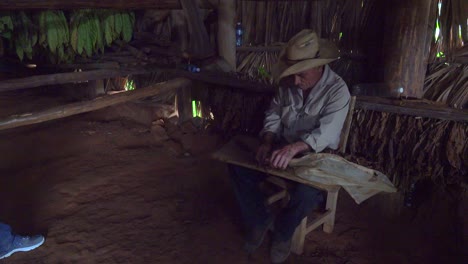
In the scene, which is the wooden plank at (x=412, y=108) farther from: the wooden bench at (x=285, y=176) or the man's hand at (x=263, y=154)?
the man's hand at (x=263, y=154)

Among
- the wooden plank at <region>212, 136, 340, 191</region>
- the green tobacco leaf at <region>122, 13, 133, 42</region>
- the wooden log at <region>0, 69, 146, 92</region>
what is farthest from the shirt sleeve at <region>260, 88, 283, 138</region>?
the green tobacco leaf at <region>122, 13, 133, 42</region>

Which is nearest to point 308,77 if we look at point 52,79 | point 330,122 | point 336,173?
point 330,122

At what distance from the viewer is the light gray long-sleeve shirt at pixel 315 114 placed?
2.42 meters

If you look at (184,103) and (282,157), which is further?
(184,103)

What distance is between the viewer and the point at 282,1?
4.67 metres

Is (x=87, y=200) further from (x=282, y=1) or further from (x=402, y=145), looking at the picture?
(x=282, y=1)

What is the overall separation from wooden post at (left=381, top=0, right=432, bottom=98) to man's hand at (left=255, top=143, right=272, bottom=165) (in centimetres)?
179

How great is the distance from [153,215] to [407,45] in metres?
3.00

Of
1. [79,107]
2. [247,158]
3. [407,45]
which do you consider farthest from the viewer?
[407,45]

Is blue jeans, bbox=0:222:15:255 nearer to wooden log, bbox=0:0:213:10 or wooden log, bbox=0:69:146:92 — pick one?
wooden log, bbox=0:69:146:92

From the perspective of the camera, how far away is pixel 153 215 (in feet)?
10.0

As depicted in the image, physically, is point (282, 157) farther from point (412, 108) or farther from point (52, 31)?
point (52, 31)

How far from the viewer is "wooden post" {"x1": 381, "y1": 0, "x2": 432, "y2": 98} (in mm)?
3246

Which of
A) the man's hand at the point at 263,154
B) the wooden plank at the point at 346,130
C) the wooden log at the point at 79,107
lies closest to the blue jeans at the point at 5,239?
the wooden log at the point at 79,107
